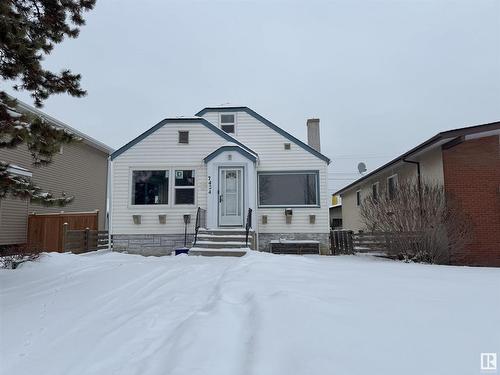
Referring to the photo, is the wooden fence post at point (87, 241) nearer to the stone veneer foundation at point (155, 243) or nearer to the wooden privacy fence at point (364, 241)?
the stone veneer foundation at point (155, 243)

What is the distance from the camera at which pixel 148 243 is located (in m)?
13.2

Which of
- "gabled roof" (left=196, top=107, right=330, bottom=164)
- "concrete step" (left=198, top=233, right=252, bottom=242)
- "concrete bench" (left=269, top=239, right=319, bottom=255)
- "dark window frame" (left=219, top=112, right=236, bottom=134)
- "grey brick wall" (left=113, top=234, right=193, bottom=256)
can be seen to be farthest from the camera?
"dark window frame" (left=219, top=112, right=236, bottom=134)

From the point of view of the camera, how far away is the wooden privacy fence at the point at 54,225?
14476 mm

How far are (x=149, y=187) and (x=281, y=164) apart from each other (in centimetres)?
527

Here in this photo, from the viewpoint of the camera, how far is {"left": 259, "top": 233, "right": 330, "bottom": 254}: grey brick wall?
13.1m

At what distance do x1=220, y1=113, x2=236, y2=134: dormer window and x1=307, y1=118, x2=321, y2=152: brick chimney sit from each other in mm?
3553

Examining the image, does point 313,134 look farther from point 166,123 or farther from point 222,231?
point 222,231

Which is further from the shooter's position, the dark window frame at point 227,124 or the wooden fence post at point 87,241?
the dark window frame at point 227,124

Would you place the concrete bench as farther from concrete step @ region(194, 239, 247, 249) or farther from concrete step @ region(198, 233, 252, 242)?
concrete step @ region(194, 239, 247, 249)

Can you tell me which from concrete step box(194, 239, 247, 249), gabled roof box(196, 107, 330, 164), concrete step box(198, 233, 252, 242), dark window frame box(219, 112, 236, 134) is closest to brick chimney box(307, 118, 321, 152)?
gabled roof box(196, 107, 330, 164)

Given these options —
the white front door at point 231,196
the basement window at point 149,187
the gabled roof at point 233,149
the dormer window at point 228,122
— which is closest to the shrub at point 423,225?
the gabled roof at point 233,149

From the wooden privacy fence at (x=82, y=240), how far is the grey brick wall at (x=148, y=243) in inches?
19.2

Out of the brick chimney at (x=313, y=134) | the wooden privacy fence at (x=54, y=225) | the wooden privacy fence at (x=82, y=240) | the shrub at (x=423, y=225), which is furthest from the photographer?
the brick chimney at (x=313, y=134)

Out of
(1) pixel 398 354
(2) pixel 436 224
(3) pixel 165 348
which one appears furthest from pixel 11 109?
(2) pixel 436 224
